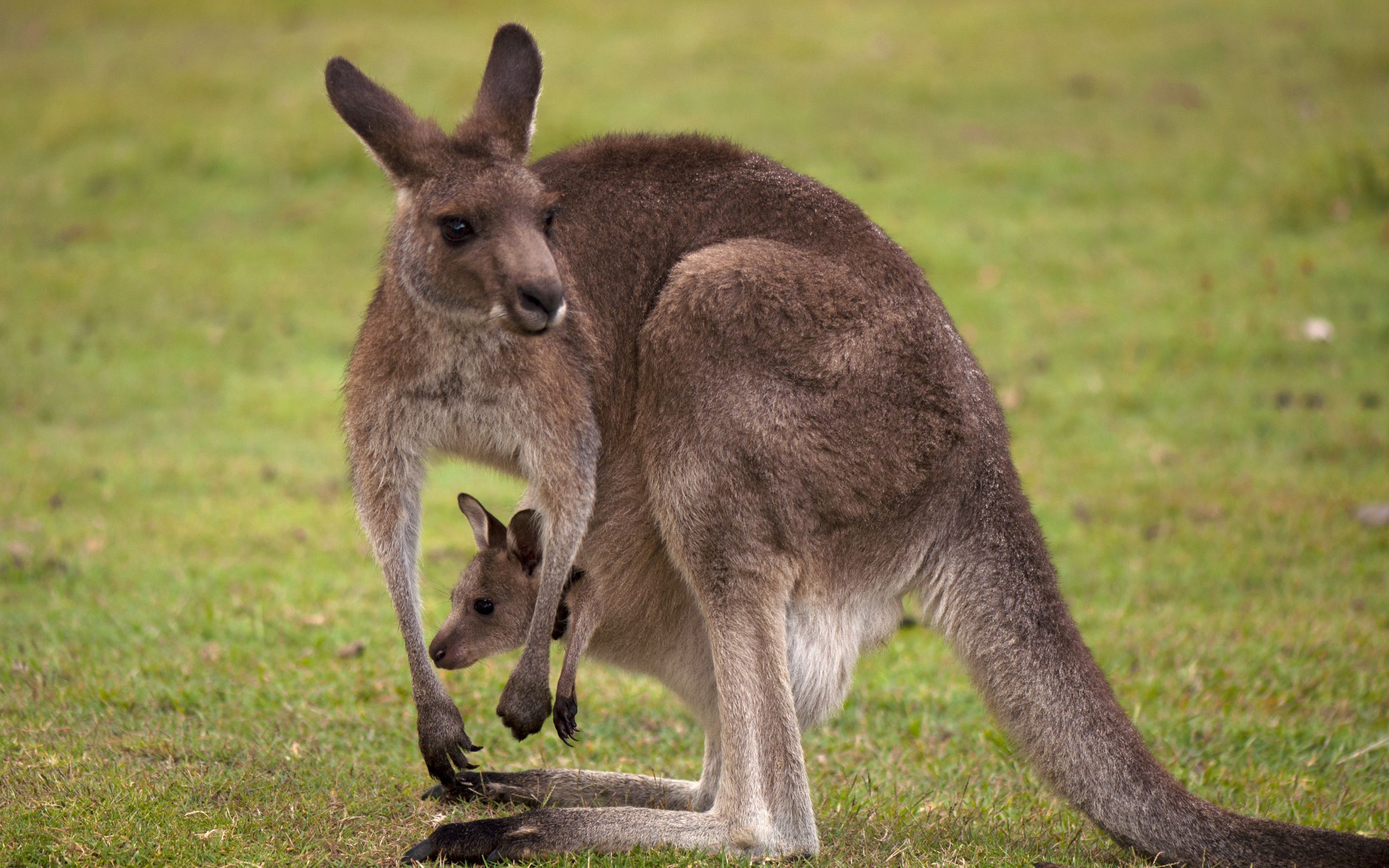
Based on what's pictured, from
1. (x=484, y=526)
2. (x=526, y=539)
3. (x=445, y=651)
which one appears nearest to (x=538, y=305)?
(x=526, y=539)

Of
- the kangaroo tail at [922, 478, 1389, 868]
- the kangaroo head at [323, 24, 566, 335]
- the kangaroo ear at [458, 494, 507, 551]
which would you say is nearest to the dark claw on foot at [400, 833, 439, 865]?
the kangaroo ear at [458, 494, 507, 551]

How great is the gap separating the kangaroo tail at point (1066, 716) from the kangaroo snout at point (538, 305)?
123 centimetres

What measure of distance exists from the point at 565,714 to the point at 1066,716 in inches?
51.5

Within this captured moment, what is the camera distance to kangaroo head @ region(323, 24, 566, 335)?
350 centimetres

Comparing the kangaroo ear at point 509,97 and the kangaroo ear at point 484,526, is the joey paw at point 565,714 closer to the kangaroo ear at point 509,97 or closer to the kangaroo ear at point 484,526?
the kangaroo ear at point 484,526

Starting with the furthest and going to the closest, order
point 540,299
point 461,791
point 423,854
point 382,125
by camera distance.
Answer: point 461,791, point 382,125, point 423,854, point 540,299

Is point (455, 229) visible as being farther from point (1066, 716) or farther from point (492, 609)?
point (1066, 716)

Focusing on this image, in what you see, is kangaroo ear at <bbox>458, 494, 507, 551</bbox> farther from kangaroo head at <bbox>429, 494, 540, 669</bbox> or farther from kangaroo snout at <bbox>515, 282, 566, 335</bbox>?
kangaroo snout at <bbox>515, 282, 566, 335</bbox>

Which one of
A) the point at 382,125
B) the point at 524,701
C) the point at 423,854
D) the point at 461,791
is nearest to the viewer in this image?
the point at 423,854

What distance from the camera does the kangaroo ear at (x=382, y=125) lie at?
3662mm

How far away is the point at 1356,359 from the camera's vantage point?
949 cm

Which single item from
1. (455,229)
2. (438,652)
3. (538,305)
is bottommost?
(438,652)

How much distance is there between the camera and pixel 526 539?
14.1ft

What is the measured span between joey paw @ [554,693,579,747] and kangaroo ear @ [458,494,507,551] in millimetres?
689
